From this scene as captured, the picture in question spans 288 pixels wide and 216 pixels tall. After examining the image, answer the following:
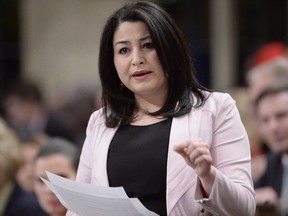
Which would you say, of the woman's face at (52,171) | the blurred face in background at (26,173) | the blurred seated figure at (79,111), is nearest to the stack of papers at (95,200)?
the woman's face at (52,171)

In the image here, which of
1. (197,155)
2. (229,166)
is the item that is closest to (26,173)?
(229,166)

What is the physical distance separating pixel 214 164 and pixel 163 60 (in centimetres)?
44

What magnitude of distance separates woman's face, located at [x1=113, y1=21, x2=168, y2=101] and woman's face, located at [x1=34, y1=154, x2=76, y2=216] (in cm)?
189

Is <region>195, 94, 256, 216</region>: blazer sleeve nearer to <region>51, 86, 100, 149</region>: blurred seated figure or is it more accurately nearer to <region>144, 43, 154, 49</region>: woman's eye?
<region>144, 43, 154, 49</region>: woman's eye

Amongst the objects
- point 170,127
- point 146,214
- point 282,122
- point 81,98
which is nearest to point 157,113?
point 170,127

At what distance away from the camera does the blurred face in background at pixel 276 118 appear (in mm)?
7406

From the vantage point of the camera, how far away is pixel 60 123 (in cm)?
1111

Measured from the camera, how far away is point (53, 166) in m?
6.67

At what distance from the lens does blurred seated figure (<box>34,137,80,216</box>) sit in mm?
6488

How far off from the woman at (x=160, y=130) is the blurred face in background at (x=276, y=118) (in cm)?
273

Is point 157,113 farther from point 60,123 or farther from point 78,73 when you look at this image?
point 78,73

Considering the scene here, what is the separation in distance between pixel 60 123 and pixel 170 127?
6.59 meters

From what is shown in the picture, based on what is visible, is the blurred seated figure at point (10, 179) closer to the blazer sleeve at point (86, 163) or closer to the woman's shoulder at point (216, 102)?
the blazer sleeve at point (86, 163)

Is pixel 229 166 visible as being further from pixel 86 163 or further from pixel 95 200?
pixel 86 163
